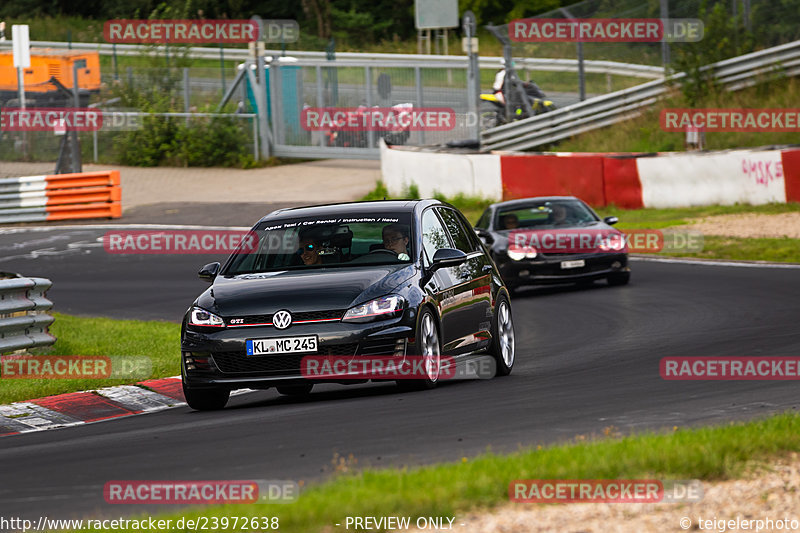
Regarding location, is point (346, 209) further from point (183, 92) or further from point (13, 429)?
point (183, 92)

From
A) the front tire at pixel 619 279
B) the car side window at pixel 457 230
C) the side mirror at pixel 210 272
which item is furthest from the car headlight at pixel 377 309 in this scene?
the front tire at pixel 619 279

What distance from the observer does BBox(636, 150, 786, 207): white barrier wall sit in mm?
25641

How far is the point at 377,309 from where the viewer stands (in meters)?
9.97

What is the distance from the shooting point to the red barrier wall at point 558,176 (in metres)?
27.7

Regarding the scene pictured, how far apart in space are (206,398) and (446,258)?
2123 millimetres

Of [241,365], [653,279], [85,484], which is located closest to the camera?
[85,484]

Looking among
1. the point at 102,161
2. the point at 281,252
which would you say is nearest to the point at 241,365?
the point at 281,252

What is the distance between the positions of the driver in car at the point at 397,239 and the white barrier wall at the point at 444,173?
18.2 m

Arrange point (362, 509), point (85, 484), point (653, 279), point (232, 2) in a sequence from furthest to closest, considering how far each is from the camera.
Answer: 1. point (232, 2)
2. point (653, 279)
3. point (85, 484)
4. point (362, 509)

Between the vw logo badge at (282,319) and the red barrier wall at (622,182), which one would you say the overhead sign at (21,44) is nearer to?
the red barrier wall at (622,182)

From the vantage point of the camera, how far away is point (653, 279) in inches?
786

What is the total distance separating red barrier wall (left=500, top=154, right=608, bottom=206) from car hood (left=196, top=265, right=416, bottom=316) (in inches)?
690

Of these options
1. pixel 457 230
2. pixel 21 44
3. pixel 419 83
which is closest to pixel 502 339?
pixel 457 230

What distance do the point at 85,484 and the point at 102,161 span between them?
35.5 metres
